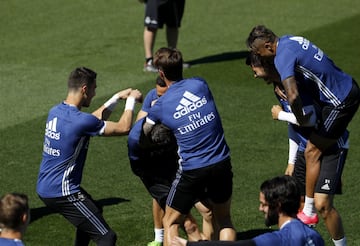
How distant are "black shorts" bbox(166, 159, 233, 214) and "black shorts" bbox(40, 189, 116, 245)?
0.73m

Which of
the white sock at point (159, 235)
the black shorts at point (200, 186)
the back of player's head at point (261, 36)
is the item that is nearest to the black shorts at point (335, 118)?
the back of player's head at point (261, 36)

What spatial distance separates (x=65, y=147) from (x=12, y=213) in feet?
7.88

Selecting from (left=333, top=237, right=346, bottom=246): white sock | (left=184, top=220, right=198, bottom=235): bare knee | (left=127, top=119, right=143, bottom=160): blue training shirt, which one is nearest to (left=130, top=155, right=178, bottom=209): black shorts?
(left=127, top=119, right=143, bottom=160): blue training shirt

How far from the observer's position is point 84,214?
976 centimetres

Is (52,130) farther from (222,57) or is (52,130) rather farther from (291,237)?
(222,57)

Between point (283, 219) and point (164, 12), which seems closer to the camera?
point (283, 219)

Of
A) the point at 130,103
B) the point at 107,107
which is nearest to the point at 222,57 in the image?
the point at 107,107

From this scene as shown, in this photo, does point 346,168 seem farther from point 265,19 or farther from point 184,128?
point 265,19

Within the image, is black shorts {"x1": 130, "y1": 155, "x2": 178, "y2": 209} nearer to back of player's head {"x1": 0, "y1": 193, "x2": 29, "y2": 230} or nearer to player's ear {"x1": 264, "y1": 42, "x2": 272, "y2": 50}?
player's ear {"x1": 264, "y1": 42, "x2": 272, "y2": 50}

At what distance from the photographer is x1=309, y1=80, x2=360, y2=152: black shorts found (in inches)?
406

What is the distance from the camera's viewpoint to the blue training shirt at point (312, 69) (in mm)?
9953

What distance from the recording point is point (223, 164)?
984cm

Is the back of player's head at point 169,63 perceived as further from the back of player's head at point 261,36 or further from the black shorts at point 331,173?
the black shorts at point 331,173

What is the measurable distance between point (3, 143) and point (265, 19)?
28.6 feet
